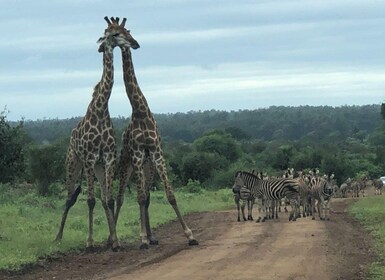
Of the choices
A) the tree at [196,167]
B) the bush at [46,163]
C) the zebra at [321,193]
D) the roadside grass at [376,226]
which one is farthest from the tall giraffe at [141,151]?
the tree at [196,167]

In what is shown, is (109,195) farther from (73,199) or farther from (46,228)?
(46,228)

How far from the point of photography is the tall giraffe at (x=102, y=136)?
14.2 m

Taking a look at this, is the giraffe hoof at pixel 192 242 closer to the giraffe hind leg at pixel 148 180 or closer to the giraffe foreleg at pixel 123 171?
the giraffe hind leg at pixel 148 180

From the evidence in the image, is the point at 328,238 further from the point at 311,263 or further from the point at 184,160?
the point at 184,160

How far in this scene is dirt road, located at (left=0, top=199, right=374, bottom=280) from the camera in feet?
35.0

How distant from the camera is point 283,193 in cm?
2083

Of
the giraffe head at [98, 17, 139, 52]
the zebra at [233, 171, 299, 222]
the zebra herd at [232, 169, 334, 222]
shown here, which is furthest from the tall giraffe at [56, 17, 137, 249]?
the zebra herd at [232, 169, 334, 222]

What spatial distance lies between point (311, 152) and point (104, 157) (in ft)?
128

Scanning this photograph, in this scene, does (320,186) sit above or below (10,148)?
below

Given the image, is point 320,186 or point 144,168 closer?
point 144,168

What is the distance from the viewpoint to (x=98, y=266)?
12.0 metres

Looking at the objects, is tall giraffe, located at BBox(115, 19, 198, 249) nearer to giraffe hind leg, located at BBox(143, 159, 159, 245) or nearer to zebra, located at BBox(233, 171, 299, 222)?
giraffe hind leg, located at BBox(143, 159, 159, 245)

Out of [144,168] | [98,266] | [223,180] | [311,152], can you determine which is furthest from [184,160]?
[98,266]

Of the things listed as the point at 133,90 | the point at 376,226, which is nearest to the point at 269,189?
the point at 376,226
